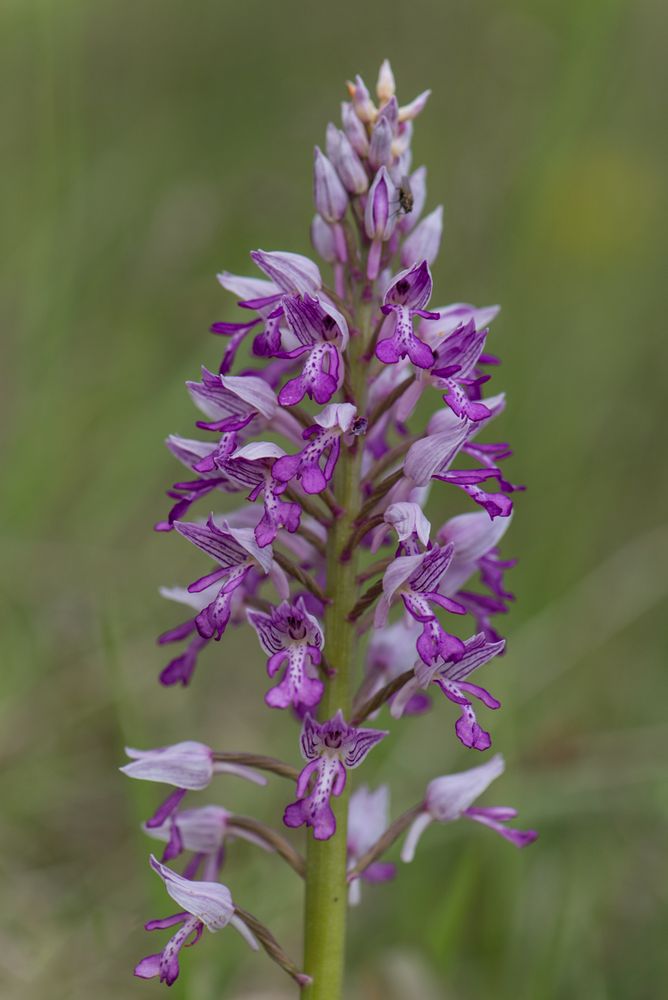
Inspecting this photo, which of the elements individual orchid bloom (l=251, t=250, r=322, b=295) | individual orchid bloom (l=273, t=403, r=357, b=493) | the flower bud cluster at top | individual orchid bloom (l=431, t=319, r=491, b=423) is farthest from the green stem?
individual orchid bloom (l=251, t=250, r=322, b=295)

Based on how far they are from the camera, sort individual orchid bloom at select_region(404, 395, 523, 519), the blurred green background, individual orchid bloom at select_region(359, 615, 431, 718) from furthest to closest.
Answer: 1. the blurred green background
2. individual orchid bloom at select_region(359, 615, 431, 718)
3. individual orchid bloom at select_region(404, 395, 523, 519)

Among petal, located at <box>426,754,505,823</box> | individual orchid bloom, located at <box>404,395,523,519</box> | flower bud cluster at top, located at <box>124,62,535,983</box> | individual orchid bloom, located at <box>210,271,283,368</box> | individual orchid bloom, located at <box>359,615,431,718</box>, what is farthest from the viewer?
individual orchid bloom, located at <box>359,615,431,718</box>

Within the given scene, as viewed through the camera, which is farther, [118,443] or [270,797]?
[118,443]

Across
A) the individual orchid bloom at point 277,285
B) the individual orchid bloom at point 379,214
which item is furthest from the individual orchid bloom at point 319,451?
the individual orchid bloom at point 379,214

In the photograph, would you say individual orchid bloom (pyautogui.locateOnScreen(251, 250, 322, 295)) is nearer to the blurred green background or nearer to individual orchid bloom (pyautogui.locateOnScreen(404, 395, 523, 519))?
individual orchid bloom (pyautogui.locateOnScreen(404, 395, 523, 519))

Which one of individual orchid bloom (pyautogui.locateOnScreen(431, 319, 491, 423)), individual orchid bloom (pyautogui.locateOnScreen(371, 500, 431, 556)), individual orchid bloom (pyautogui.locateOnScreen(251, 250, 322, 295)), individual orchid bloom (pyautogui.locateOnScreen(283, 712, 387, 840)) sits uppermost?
individual orchid bloom (pyautogui.locateOnScreen(251, 250, 322, 295))

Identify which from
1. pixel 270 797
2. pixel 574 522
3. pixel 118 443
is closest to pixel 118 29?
pixel 118 443

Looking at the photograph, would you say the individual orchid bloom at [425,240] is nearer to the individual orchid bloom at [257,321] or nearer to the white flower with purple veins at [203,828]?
the individual orchid bloom at [257,321]

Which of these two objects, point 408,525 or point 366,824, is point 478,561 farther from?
point 366,824

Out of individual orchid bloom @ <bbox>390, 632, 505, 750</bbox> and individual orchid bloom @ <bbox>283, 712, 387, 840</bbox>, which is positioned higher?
individual orchid bloom @ <bbox>390, 632, 505, 750</bbox>

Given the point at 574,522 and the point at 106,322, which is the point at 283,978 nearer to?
the point at 574,522
